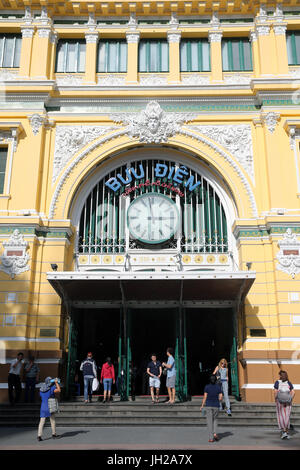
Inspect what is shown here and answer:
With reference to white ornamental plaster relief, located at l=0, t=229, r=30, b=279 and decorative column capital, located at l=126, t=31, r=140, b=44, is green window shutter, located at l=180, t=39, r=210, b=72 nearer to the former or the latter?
decorative column capital, located at l=126, t=31, r=140, b=44

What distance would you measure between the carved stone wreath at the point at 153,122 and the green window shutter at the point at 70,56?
3361mm

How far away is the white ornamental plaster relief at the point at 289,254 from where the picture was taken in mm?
19125

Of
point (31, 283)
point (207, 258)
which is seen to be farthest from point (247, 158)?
point (31, 283)

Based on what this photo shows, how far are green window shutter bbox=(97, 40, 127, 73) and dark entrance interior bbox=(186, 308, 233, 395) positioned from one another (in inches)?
472

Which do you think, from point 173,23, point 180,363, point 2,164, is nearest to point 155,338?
point 180,363

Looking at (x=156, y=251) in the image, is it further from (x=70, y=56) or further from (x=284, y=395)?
(x=70, y=56)

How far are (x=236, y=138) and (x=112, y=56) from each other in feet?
24.0

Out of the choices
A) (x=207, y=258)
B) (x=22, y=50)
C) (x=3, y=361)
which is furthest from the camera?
(x=22, y=50)

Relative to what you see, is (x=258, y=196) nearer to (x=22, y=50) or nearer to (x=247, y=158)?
(x=247, y=158)

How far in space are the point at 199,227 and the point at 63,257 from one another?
19.9 feet

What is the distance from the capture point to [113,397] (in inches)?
741

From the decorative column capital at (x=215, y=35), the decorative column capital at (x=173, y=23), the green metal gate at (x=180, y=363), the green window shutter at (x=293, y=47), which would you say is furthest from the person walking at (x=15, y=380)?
the green window shutter at (x=293, y=47)

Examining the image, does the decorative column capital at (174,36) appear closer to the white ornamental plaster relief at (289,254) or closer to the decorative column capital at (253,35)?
the decorative column capital at (253,35)

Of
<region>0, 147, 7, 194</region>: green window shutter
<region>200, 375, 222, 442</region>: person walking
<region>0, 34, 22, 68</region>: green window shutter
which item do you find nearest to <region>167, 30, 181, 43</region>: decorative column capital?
<region>0, 34, 22, 68</region>: green window shutter
